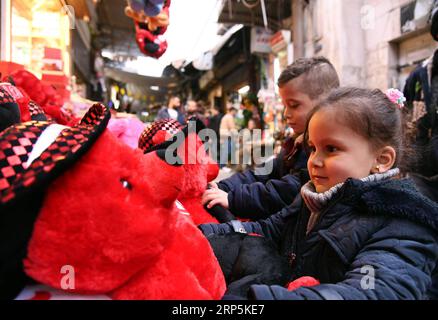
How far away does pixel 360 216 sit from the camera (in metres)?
0.81

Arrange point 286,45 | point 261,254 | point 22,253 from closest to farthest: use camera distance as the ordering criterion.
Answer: point 22,253 → point 261,254 → point 286,45

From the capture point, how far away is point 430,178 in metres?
1.86

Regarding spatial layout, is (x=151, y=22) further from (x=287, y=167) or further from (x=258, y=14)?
(x=258, y=14)

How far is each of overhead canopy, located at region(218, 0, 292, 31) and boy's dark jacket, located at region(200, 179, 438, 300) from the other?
613cm

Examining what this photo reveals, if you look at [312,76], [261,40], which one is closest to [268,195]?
[312,76]

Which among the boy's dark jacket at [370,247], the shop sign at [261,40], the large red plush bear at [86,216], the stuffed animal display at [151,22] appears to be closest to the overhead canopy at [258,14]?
the shop sign at [261,40]

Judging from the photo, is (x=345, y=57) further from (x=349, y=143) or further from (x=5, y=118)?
(x=5, y=118)

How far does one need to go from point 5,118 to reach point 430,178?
1.91 meters

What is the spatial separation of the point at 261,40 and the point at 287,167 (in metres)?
6.34

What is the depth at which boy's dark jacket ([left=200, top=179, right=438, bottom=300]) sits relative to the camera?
0.62m

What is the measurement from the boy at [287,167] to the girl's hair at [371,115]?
47 centimetres

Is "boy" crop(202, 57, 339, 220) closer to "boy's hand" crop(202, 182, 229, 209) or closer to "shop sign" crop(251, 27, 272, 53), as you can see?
"boy's hand" crop(202, 182, 229, 209)
